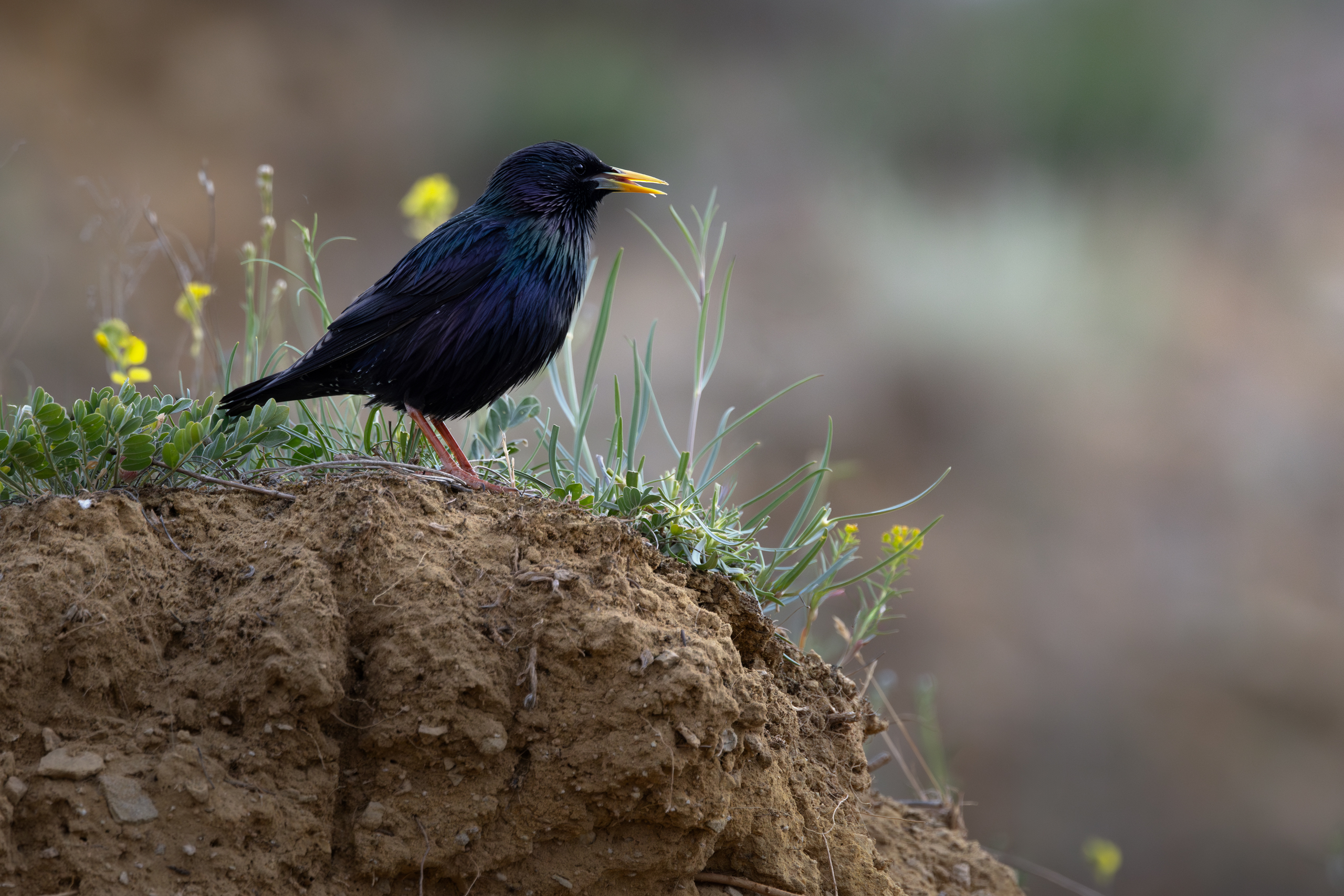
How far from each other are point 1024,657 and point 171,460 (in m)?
7.93

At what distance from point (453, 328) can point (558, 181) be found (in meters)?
0.82

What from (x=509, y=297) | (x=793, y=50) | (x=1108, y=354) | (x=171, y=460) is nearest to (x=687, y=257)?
(x=793, y=50)

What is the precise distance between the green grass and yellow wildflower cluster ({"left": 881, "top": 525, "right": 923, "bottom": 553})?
0.02 metres

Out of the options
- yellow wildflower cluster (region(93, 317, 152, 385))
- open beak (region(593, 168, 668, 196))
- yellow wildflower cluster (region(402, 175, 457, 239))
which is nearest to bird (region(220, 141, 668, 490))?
open beak (region(593, 168, 668, 196))

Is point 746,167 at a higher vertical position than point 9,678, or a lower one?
higher

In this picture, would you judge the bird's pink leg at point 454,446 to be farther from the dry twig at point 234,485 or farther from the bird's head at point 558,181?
the bird's head at point 558,181

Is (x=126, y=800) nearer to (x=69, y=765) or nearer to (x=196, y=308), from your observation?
(x=69, y=765)

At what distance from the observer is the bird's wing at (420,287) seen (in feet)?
9.93

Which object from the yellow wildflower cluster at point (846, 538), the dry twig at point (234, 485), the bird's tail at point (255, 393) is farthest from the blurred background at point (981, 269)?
the dry twig at point (234, 485)

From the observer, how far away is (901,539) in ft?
9.61

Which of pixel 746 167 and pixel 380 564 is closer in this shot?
pixel 380 564

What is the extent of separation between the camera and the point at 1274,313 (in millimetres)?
9508

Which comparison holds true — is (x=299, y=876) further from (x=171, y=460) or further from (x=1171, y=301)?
(x=1171, y=301)

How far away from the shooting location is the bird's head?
11.4 feet
